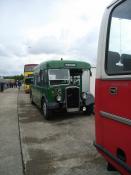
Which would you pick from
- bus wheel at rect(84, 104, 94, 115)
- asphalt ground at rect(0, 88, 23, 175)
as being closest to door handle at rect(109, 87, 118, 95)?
asphalt ground at rect(0, 88, 23, 175)

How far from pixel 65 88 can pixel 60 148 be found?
4723 mm

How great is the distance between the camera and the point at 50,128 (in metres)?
9.77

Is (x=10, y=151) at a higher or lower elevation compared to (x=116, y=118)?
lower

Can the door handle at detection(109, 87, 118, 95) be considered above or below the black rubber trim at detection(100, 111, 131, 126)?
above

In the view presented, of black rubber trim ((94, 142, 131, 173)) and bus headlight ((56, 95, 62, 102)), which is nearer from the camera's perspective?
black rubber trim ((94, 142, 131, 173))

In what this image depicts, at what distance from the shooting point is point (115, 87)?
3.41 m

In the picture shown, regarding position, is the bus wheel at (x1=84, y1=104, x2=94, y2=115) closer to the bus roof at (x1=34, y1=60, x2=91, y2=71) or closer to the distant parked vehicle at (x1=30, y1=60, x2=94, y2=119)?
the distant parked vehicle at (x1=30, y1=60, x2=94, y2=119)

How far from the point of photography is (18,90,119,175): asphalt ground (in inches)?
218

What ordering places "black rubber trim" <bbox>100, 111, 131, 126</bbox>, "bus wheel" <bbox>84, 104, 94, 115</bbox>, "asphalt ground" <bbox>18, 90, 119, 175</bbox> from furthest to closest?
"bus wheel" <bbox>84, 104, 94, 115</bbox>
"asphalt ground" <bbox>18, 90, 119, 175</bbox>
"black rubber trim" <bbox>100, 111, 131, 126</bbox>

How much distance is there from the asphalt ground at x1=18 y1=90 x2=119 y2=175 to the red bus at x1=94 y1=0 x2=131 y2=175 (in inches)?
61.3

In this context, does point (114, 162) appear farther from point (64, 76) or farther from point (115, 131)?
point (64, 76)

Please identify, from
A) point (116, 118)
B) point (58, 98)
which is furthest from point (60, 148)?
point (58, 98)

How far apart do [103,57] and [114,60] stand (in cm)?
26

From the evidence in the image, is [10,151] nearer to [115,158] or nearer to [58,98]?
[115,158]
